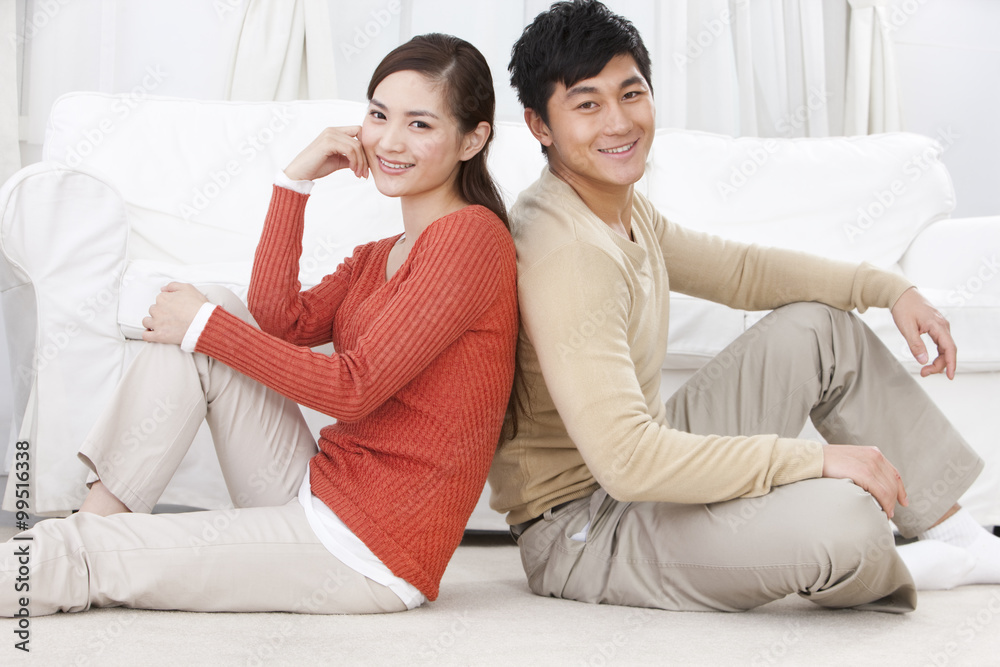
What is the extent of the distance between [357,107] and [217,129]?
370 mm

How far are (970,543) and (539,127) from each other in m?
0.93

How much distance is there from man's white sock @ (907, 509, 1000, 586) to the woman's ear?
2.97 feet

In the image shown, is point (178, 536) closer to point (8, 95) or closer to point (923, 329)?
point (923, 329)

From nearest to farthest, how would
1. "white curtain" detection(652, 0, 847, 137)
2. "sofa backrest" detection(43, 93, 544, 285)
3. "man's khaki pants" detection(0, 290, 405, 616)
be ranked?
"man's khaki pants" detection(0, 290, 405, 616), "sofa backrest" detection(43, 93, 544, 285), "white curtain" detection(652, 0, 847, 137)

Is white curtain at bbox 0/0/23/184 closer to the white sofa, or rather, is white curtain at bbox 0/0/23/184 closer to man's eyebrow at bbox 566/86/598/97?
the white sofa

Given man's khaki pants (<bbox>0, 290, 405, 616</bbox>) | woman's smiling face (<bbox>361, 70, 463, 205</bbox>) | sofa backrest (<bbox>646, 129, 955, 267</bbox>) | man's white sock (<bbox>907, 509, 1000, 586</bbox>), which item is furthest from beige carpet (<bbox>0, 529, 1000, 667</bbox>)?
sofa backrest (<bbox>646, 129, 955, 267</bbox>)

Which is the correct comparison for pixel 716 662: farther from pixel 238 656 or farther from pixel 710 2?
pixel 710 2

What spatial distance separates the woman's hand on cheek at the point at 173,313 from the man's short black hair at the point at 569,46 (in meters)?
0.53

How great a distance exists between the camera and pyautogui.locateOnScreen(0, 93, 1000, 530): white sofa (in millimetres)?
1686

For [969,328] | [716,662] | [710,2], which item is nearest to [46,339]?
[716,662]

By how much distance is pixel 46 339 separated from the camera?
1680 mm

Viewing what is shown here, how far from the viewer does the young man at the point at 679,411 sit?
109 centimetres

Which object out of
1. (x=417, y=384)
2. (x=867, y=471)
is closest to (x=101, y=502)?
(x=417, y=384)

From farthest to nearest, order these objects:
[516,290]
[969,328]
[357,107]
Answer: [357,107] → [969,328] → [516,290]
